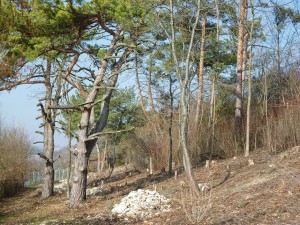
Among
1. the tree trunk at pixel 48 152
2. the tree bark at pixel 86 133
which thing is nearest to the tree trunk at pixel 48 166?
the tree trunk at pixel 48 152

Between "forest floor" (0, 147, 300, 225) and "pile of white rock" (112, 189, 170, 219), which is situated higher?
"forest floor" (0, 147, 300, 225)

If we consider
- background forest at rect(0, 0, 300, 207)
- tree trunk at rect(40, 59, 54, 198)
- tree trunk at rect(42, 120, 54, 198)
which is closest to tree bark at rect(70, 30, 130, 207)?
background forest at rect(0, 0, 300, 207)

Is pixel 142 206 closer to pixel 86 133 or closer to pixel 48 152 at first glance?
pixel 86 133

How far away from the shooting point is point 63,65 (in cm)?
1334

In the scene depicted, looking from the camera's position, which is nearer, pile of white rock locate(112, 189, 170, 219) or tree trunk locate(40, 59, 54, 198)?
pile of white rock locate(112, 189, 170, 219)

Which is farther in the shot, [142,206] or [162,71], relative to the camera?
[162,71]

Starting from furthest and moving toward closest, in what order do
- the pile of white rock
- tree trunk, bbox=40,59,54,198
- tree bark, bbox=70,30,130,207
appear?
1. tree trunk, bbox=40,59,54,198
2. tree bark, bbox=70,30,130,207
3. the pile of white rock

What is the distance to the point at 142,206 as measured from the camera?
8.06 metres

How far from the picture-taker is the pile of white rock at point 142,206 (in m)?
7.83

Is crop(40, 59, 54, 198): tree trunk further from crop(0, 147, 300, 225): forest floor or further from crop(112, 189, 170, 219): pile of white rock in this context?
crop(112, 189, 170, 219): pile of white rock

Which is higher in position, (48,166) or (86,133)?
(86,133)

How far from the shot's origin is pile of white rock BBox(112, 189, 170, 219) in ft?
25.7

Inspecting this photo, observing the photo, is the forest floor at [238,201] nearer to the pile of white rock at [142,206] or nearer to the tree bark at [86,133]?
the pile of white rock at [142,206]

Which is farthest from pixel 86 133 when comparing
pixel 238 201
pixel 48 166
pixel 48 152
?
pixel 238 201
